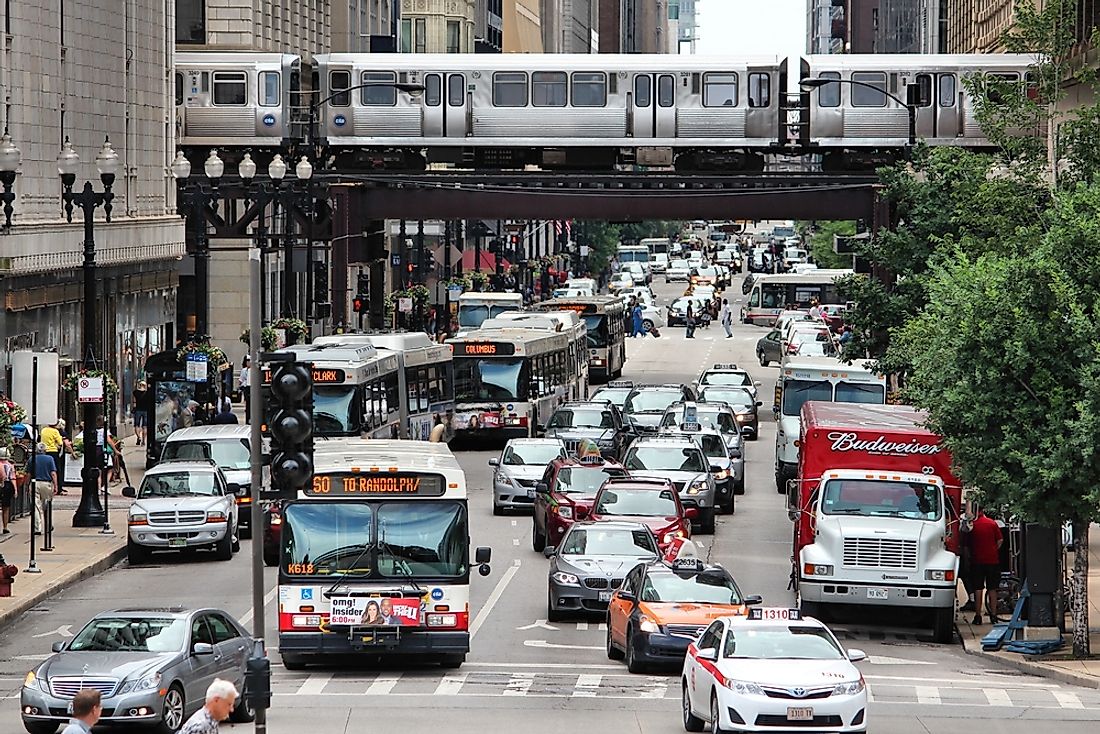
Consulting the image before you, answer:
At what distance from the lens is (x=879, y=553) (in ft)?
91.6

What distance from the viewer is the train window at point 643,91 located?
61.6m

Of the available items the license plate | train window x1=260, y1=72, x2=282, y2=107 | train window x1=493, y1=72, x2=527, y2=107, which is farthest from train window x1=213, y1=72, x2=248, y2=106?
the license plate

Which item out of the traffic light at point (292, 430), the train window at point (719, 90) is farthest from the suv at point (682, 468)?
the train window at point (719, 90)

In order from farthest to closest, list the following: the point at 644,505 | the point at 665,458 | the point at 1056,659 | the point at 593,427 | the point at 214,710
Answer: the point at 593,427, the point at 665,458, the point at 644,505, the point at 1056,659, the point at 214,710

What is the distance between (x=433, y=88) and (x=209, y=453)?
27.0 meters

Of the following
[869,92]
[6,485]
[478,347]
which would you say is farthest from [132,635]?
[869,92]

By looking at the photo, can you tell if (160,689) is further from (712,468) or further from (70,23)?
(70,23)

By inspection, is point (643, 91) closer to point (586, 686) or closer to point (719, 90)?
point (719, 90)

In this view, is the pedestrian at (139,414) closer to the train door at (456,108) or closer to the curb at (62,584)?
the train door at (456,108)

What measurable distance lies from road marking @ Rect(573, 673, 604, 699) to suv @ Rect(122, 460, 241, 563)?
11526mm

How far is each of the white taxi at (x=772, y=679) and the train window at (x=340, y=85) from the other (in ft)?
147

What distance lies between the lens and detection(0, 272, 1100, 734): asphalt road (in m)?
21.2

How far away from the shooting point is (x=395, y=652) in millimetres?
23438

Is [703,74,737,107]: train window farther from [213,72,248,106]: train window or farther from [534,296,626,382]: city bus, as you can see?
[213,72,248,106]: train window
